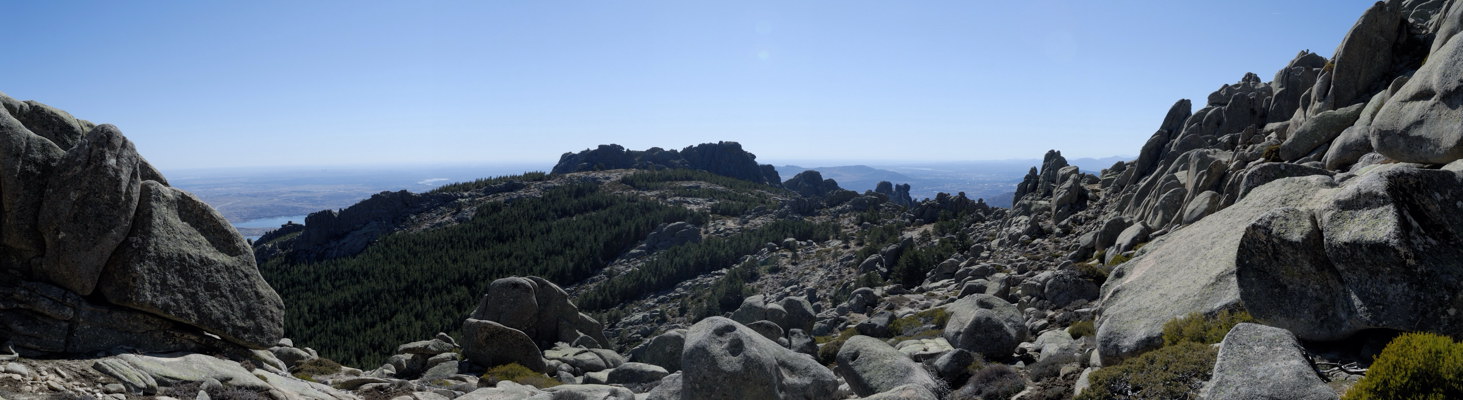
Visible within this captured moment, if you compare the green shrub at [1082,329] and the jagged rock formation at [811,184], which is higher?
the green shrub at [1082,329]

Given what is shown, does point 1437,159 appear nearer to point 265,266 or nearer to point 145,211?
point 145,211

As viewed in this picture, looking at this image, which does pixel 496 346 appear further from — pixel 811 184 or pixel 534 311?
pixel 811 184

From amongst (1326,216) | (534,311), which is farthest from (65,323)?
(1326,216)

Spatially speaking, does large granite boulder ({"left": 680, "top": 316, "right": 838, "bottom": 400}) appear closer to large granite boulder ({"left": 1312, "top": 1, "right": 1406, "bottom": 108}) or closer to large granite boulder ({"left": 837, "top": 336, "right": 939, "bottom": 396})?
large granite boulder ({"left": 837, "top": 336, "right": 939, "bottom": 396})

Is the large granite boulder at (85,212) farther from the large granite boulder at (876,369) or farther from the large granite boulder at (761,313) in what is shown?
the large granite boulder at (761,313)

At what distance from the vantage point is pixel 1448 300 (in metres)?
8.54

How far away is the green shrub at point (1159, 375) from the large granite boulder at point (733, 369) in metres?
5.77

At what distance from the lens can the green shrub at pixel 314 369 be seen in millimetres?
20938

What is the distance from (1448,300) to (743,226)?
7472 centimetres

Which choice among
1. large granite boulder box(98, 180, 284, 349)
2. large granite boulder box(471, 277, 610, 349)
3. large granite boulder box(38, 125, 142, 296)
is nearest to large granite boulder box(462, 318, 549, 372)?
large granite boulder box(471, 277, 610, 349)

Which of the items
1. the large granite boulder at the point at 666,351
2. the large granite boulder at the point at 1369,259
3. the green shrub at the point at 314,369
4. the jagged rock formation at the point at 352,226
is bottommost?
the jagged rock formation at the point at 352,226

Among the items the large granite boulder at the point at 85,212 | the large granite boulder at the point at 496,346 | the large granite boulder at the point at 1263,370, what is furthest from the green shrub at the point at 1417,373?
the large granite boulder at the point at 496,346

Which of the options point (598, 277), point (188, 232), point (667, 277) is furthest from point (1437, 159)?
point (598, 277)

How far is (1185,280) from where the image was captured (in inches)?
548
